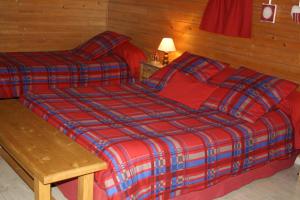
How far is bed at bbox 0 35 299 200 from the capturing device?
7.27 ft

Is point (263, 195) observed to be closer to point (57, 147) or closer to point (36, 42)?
point (57, 147)

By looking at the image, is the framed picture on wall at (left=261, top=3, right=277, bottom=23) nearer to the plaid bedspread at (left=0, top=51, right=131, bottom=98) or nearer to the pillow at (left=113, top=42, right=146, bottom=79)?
the pillow at (left=113, top=42, right=146, bottom=79)

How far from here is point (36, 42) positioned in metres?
5.10

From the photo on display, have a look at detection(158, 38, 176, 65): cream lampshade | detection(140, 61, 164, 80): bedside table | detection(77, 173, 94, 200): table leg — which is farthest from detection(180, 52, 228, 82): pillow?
detection(77, 173, 94, 200): table leg

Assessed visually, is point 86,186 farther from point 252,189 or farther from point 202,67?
point 202,67

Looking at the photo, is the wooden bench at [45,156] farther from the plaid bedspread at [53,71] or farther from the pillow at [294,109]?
the pillow at [294,109]

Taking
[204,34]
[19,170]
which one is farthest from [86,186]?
[204,34]

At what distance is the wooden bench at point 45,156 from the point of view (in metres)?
1.98

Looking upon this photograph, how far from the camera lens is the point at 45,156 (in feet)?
6.93

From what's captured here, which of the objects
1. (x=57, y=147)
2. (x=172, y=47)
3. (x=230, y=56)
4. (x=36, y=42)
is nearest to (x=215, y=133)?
(x=57, y=147)

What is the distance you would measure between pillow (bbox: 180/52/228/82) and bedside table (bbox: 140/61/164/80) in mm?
648

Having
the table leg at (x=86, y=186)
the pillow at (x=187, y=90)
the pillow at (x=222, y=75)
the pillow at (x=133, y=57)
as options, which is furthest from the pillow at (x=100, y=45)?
the table leg at (x=86, y=186)

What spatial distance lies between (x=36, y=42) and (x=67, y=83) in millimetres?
1182

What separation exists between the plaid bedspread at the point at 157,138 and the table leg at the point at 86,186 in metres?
0.06
